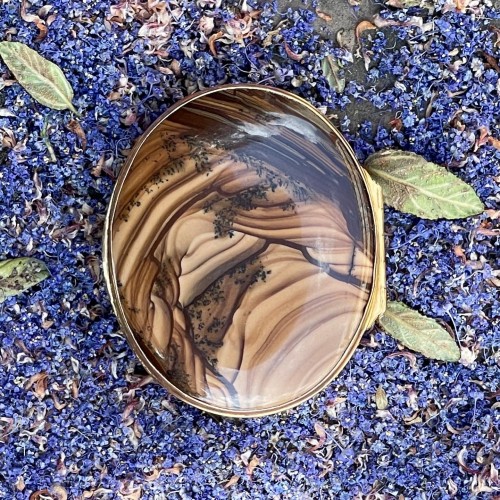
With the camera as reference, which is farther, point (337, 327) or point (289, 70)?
point (289, 70)

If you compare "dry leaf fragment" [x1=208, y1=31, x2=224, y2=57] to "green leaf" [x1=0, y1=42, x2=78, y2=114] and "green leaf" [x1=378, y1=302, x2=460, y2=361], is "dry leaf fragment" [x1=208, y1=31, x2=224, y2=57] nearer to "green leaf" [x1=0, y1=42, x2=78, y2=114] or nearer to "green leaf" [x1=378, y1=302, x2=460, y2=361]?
"green leaf" [x1=0, y1=42, x2=78, y2=114]

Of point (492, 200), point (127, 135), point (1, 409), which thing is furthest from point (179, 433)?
point (492, 200)

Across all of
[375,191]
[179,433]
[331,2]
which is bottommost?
[179,433]

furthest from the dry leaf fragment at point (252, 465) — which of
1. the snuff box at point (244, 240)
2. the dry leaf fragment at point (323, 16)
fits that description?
the dry leaf fragment at point (323, 16)

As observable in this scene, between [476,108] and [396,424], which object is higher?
[476,108]

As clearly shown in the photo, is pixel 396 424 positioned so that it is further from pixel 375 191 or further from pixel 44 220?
pixel 44 220

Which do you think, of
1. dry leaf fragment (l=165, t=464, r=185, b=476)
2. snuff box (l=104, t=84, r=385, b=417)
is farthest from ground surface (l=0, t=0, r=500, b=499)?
snuff box (l=104, t=84, r=385, b=417)

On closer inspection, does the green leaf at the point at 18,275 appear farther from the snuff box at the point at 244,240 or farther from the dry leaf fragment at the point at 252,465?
the dry leaf fragment at the point at 252,465
